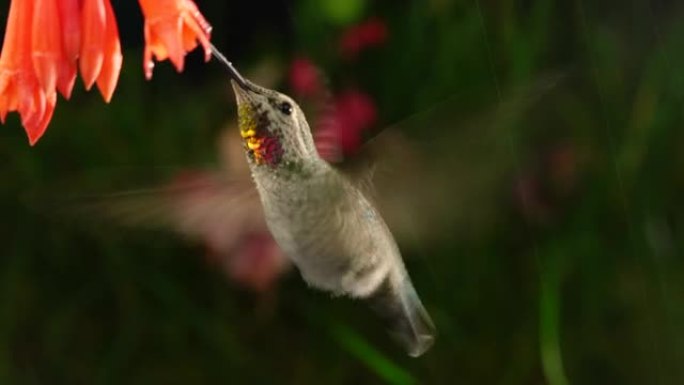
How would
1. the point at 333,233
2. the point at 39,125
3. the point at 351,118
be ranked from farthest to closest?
the point at 351,118, the point at 333,233, the point at 39,125

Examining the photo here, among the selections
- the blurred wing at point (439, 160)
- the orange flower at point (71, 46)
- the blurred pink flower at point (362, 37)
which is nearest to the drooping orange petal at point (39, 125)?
the orange flower at point (71, 46)

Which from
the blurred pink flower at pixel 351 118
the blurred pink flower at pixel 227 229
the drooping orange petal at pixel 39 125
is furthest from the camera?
the blurred pink flower at pixel 351 118

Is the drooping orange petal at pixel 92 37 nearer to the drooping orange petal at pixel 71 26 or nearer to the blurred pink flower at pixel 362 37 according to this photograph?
the drooping orange petal at pixel 71 26

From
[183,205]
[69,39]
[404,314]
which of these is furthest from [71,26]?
[404,314]

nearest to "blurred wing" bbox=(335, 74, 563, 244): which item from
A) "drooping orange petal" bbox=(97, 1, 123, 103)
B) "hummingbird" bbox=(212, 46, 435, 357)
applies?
"hummingbird" bbox=(212, 46, 435, 357)

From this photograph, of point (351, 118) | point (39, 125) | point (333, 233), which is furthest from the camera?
point (351, 118)

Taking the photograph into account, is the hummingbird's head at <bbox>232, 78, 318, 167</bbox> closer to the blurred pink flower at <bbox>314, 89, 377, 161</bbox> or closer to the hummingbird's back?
the hummingbird's back

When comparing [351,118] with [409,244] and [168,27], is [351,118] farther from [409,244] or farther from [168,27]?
[168,27]
